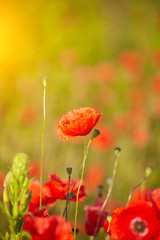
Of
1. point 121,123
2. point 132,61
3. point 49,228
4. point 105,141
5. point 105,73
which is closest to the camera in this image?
point 49,228

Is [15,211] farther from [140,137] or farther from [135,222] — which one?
[140,137]

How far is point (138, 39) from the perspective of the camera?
6035 millimetres

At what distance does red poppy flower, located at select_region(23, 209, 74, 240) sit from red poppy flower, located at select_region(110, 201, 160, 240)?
9 centimetres

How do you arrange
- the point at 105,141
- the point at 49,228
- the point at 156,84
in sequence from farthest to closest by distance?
the point at 156,84, the point at 105,141, the point at 49,228

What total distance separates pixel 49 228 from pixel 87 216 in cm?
21

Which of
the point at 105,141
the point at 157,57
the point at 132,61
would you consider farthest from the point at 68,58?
the point at 105,141

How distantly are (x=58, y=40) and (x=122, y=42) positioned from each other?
3.10ft

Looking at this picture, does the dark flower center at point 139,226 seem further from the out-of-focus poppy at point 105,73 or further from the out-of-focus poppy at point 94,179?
the out-of-focus poppy at point 105,73

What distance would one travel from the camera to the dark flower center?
63 centimetres

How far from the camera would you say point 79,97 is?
344cm

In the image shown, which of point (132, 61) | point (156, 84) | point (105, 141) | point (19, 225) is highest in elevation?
point (132, 61)

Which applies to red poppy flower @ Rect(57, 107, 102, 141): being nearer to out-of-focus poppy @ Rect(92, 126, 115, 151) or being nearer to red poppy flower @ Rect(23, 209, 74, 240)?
red poppy flower @ Rect(23, 209, 74, 240)

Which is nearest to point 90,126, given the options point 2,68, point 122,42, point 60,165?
point 60,165

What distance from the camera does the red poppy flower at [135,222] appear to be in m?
0.61
